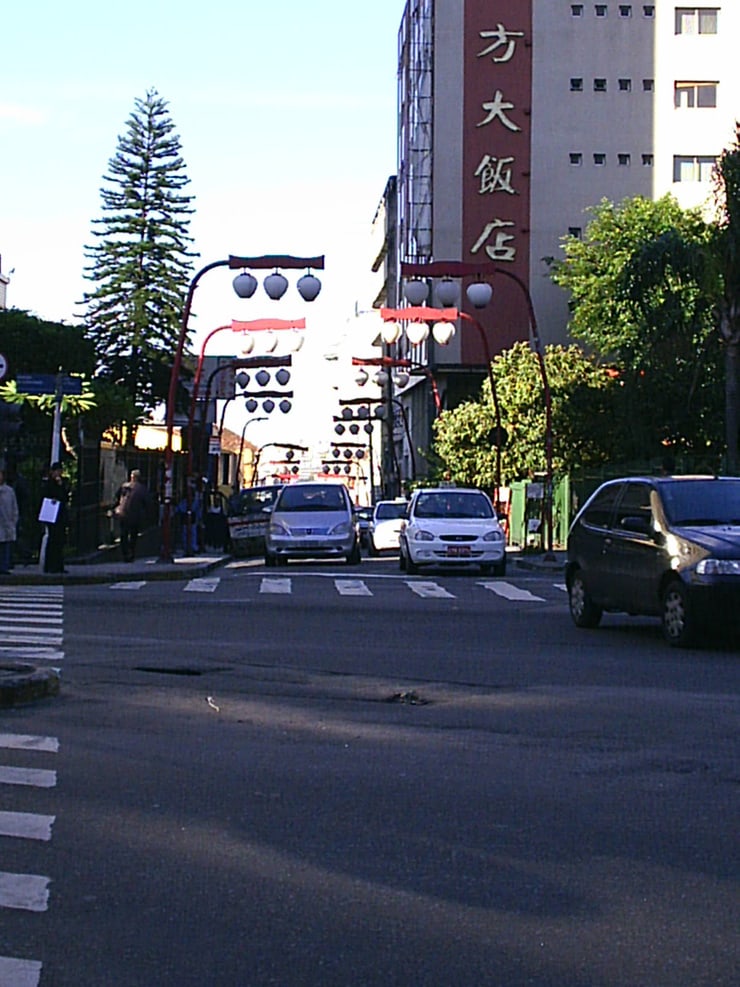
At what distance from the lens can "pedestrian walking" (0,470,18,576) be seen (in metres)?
25.8

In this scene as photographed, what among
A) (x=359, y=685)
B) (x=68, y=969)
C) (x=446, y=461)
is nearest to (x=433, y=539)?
(x=359, y=685)

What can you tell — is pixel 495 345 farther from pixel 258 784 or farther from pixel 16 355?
pixel 258 784

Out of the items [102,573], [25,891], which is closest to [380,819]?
[25,891]

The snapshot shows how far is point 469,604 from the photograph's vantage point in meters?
22.0

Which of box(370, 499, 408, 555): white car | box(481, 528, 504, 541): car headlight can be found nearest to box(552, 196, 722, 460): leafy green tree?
box(370, 499, 408, 555): white car

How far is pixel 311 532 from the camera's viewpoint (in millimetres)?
34125

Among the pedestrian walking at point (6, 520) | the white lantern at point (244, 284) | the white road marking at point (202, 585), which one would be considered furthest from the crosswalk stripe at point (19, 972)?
the white lantern at point (244, 284)

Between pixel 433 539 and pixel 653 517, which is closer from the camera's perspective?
pixel 653 517

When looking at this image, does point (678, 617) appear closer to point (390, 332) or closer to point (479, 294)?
point (479, 294)

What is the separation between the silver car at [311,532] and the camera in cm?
3416

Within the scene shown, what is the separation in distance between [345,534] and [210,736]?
951 inches

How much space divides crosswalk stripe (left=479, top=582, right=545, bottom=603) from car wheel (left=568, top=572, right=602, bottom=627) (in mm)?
4433

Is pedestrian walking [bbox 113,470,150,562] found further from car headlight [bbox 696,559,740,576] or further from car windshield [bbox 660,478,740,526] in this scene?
car headlight [bbox 696,559,740,576]

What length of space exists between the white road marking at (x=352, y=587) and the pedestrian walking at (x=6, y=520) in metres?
5.19
